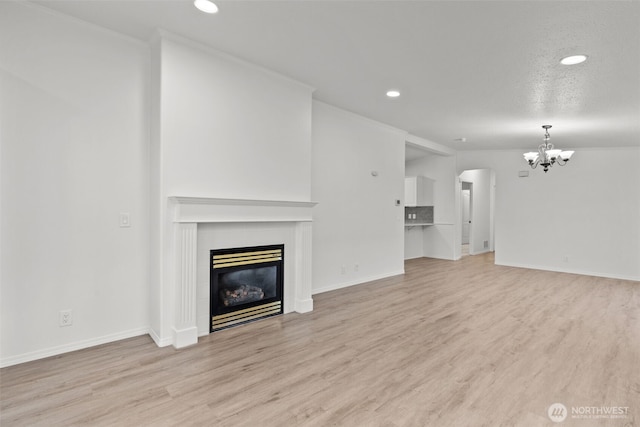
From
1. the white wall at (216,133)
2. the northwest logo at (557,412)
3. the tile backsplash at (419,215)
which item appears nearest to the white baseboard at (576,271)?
the tile backsplash at (419,215)

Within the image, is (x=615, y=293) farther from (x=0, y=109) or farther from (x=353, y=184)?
(x=0, y=109)

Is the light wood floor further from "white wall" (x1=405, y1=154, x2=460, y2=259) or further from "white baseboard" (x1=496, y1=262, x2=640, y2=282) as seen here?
"white wall" (x1=405, y1=154, x2=460, y2=259)

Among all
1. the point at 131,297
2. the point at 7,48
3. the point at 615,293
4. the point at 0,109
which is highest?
the point at 7,48

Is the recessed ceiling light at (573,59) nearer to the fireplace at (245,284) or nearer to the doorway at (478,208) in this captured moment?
the fireplace at (245,284)

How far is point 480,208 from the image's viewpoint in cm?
987

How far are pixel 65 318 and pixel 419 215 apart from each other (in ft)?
25.0

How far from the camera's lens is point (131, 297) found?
9.91 ft

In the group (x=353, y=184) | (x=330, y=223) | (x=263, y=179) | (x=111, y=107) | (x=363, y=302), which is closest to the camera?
(x=111, y=107)

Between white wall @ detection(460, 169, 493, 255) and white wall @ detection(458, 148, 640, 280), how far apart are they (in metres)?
1.97

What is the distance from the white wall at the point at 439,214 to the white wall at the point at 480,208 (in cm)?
178

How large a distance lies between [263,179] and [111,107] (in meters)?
1.52

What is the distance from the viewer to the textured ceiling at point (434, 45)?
2408 millimetres

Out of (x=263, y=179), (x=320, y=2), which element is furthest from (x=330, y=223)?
(x=320, y=2)

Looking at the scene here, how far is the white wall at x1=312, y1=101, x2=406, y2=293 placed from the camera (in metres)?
4.69
